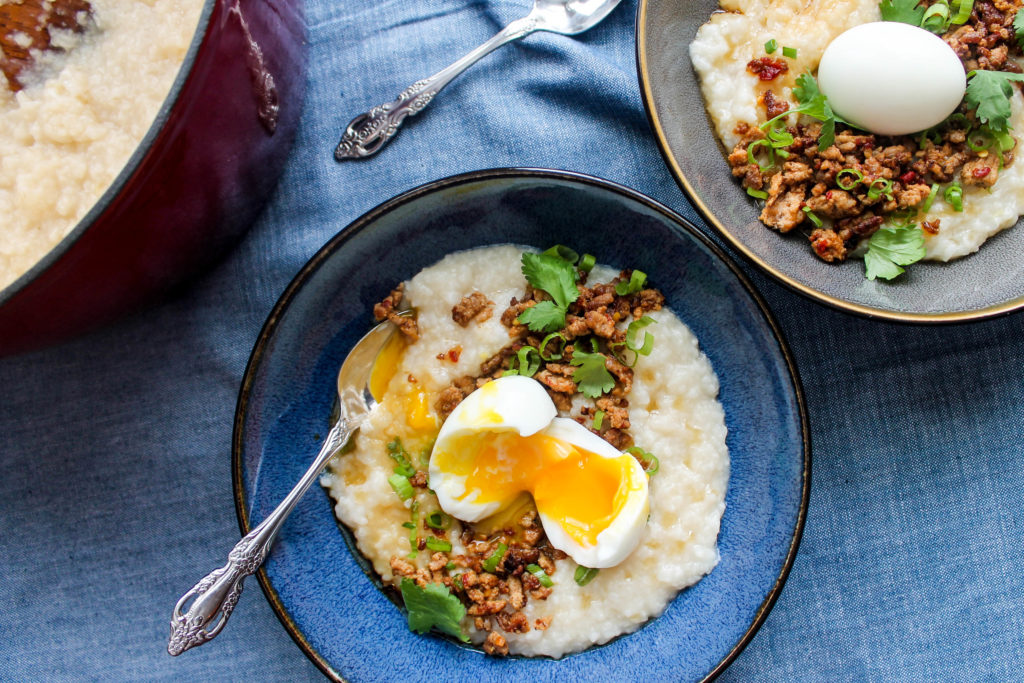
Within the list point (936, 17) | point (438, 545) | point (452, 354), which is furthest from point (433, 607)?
point (936, 17)

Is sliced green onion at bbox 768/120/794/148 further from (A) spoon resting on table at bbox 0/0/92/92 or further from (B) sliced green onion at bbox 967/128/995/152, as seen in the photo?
(A) spoon resting on table at bbox 0/0/92/92

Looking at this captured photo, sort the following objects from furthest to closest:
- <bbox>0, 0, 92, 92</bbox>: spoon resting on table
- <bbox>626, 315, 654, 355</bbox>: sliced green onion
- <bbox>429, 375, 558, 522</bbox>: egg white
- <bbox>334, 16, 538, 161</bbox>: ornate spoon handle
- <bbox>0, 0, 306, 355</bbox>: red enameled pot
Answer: <bbox>334, 16, 538, 161</bbox>: ornate spoon handle, <bbox>626, 315, 654, 355</bbox>: sliced green onion, <bbox>429, 375, 558, 522</bbox>: egg white, <bbox>0, 0, 92, 92</bbox>: spoon resting on table, <bbox>0, 0, 306, 355</bbox>: red enameled pot

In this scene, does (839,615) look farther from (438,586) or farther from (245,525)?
(245,525)

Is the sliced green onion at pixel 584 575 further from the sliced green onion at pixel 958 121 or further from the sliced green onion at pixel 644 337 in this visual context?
the sliced green onion at pixel 958 121

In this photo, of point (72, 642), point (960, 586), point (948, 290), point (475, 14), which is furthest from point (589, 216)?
point (72, 642)

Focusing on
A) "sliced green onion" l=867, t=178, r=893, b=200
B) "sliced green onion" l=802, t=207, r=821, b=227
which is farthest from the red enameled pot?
"sliced green onion" l=867, t=178, r=893, b=200

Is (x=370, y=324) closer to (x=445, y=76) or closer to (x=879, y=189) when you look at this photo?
(x=445, y=76)
